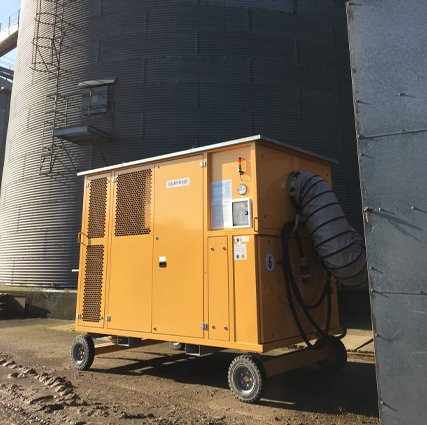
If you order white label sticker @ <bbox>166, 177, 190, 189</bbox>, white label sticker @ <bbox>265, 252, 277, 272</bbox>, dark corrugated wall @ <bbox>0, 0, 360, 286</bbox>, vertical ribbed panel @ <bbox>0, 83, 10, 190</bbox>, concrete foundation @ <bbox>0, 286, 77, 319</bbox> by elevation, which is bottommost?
concrete foundation @ <bbox>0, 286, 77, 319</bbox>

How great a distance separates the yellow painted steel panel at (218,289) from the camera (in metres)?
4.84

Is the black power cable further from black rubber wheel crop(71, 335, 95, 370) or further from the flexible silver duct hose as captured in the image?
black rubber wheel crop(71, 335, 95, 370)

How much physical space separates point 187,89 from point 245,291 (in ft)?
33.9

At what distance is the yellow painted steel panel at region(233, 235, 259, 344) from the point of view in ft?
15.1

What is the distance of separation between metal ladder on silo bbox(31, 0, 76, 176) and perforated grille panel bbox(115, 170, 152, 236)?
860cm

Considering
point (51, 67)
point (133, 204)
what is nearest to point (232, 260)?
point (133, 204)

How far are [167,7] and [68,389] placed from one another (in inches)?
520

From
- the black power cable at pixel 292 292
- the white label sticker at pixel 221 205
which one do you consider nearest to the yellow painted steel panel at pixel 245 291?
Answer: the white label sticker at pixel 221 205

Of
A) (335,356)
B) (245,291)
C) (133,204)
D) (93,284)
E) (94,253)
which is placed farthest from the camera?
(94,253)

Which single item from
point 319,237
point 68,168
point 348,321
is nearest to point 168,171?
point 319,237

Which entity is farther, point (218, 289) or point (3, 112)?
point (3, 112)

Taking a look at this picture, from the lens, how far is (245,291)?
15.5 ft

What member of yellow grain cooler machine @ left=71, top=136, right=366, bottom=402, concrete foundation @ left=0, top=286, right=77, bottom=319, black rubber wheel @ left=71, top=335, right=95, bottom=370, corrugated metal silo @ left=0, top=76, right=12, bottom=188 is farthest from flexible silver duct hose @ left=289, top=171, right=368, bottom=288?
corrugated metal silo @ left=0, top=76, right=12, bottom=188

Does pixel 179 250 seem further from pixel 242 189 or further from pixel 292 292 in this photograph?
pixel 292 292
